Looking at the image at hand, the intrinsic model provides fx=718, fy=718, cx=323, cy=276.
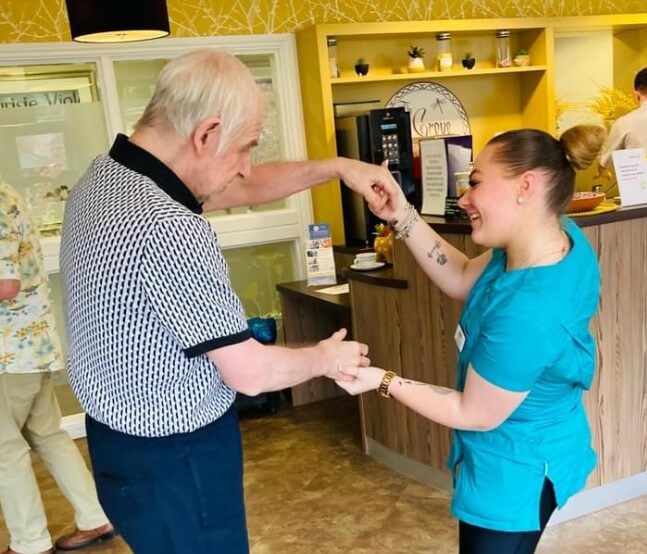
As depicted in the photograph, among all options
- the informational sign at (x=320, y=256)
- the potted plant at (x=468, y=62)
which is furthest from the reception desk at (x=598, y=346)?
the potted plant at (x=468, y=62)

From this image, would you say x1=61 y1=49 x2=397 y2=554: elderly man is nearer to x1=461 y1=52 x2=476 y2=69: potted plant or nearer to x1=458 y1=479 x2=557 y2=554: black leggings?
x1=458 y1=479 x2=557 y2=554: black leggings

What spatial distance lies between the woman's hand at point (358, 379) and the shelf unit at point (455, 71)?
109 inches

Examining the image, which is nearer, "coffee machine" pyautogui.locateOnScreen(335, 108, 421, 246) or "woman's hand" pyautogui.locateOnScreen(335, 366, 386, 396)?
"woman's hand" pyautogui.locateOnScreen(335, 366, 386, 396)

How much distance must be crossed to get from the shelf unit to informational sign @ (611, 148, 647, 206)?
182 centimetres

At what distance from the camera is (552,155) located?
147cm

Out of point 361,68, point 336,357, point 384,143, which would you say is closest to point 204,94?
point 336,357

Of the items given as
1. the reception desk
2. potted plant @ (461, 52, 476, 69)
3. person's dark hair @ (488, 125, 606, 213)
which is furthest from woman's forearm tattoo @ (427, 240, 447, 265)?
potted plant @ (461, 52, 476, 69)

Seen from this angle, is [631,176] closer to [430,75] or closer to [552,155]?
[552,155]

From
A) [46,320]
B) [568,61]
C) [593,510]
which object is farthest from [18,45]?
[568,61]

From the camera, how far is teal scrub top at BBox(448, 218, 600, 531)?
4.44ft

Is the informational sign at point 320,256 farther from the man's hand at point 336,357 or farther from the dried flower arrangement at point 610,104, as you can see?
the dried flower arrangement at point 610,104

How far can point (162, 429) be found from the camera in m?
Result: 1.30

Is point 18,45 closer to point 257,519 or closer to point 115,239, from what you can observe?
point 257,519

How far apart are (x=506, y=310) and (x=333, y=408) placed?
2.88m
